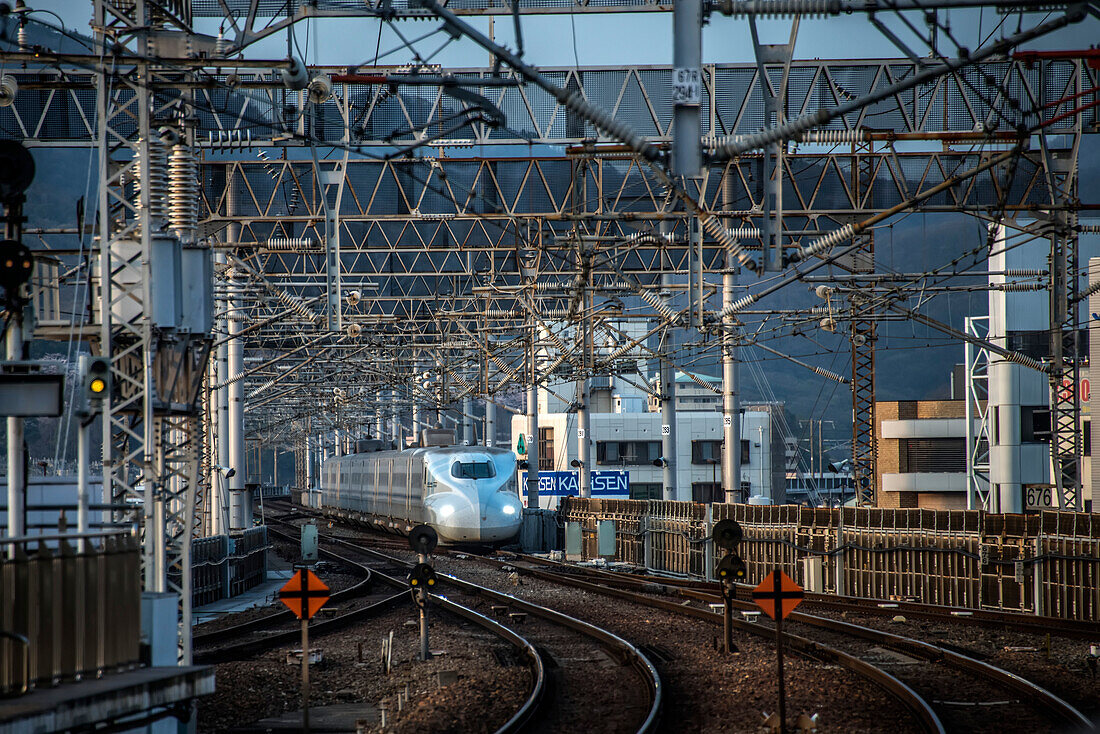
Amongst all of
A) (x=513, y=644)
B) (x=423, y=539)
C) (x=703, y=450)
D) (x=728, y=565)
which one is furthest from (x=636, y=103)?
(x=703, y=450)

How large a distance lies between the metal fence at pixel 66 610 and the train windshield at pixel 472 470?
26229 millimetres

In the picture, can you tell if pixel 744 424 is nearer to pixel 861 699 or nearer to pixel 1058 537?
pixel 1058 537

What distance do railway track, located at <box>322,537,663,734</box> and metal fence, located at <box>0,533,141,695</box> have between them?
190 inches

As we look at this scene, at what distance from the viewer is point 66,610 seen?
8016 mm

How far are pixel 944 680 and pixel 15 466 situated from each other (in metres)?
10.6

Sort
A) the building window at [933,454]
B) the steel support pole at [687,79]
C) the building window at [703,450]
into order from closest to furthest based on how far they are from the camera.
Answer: the steel support pole at [687,79], the building window at [933,454], the building window at [703,450]

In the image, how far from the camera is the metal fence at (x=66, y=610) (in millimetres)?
7523

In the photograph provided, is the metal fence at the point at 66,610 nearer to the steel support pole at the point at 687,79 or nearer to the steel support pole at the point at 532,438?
the steel support pole at the point at 687,79

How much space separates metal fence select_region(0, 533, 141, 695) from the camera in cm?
752

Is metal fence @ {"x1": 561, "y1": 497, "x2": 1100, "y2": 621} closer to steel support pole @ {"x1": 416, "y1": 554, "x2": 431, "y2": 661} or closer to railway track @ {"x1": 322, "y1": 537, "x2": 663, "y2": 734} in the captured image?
railway track @ {"x1": 322, "y1": 537, "x2": 663, "y2": 734}

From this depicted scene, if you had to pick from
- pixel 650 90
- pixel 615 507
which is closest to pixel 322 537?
pixel 615 507

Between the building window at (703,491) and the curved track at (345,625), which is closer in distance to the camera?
the curved track at (345,625)

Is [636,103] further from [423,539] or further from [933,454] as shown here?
[933,454]

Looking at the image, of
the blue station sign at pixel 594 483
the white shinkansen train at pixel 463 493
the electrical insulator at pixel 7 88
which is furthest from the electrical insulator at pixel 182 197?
the white shinkansen train at pixel 463 493
